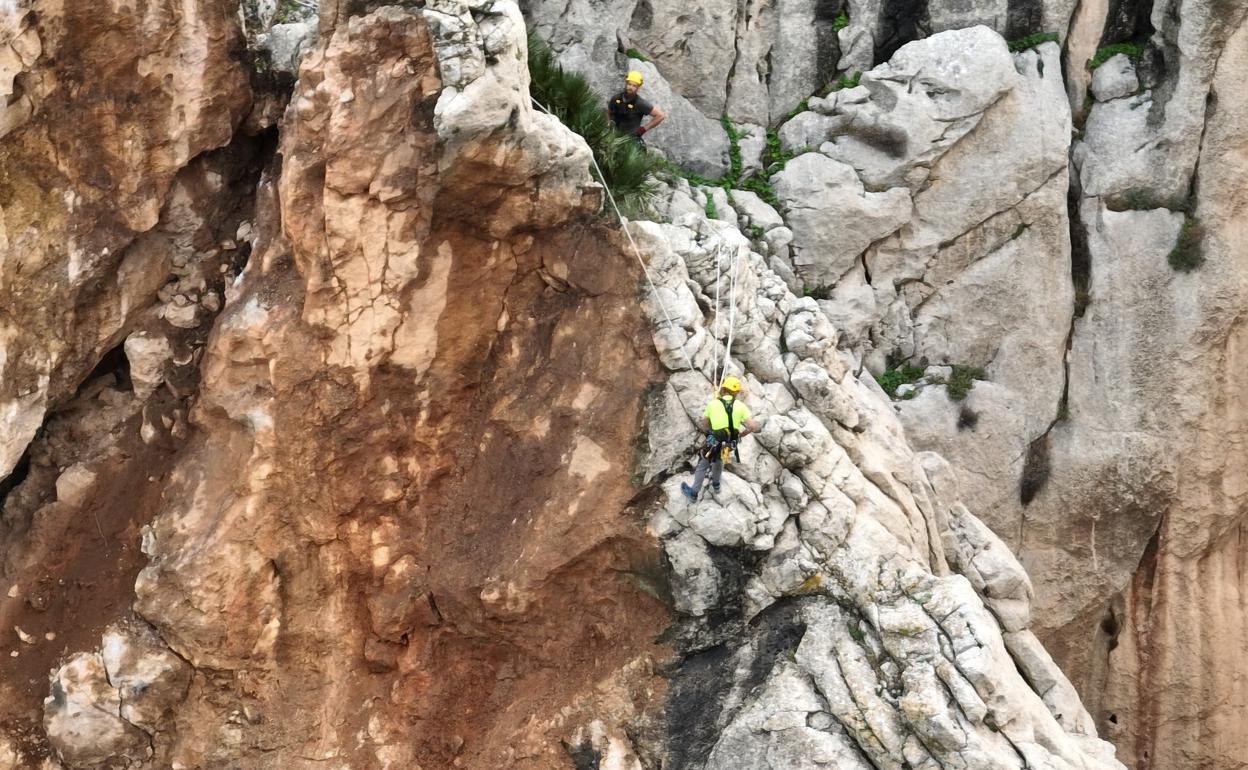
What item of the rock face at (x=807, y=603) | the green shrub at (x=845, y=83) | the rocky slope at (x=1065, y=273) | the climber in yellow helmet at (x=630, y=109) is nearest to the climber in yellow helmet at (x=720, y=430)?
the rock face at (x=807, y=603)

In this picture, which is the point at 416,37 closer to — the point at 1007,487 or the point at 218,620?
the point at 218,620

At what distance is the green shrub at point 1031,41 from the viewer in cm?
1781

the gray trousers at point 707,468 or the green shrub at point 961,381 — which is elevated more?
the gray trousers at point 707,468

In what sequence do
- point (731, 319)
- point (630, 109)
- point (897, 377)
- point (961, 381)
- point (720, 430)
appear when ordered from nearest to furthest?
point (720, 430) → point (731, 319) → point (630, 109) → point (961, 381) → point (897, 377)

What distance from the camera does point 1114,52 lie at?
18.0 m

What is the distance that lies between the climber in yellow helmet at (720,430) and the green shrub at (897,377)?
7.03 meters

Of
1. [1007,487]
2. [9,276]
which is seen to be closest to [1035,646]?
[1007,487]

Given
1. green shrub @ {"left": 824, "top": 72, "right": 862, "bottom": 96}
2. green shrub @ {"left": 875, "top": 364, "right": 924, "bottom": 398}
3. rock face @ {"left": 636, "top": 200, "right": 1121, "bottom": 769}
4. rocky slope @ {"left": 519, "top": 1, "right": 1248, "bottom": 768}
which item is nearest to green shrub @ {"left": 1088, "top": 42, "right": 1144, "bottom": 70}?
rocky slope @ {"left": 519, "top": 1, "right": 1248, "bottom": 768}

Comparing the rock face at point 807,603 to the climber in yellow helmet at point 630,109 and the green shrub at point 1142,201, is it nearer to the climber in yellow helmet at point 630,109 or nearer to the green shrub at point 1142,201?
the climber in yellow helmet at point 630,109

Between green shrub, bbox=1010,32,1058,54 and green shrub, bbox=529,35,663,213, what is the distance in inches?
314

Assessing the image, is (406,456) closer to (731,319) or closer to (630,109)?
(731,319)

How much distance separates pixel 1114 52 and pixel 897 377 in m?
6.43

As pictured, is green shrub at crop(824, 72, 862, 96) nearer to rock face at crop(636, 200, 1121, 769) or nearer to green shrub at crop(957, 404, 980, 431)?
green shrub at crop(957, 404, 980, 431)

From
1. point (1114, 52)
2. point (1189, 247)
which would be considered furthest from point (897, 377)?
point (1114, 52)
